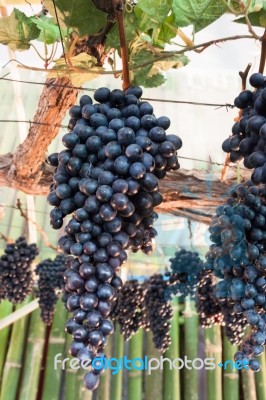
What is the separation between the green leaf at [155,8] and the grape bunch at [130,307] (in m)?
1.51

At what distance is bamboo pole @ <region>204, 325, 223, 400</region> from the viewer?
2.54 metres

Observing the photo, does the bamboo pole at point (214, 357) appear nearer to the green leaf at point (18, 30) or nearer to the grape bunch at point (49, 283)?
→ the grape bunch at point (49, 283)

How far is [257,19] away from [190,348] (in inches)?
Result: 86.6

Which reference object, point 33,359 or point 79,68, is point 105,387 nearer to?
point 33,359

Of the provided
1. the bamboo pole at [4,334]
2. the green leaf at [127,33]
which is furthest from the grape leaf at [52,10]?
the bamboo pole at [4,334]

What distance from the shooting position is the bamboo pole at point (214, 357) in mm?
2545

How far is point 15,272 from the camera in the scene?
2.15 meters

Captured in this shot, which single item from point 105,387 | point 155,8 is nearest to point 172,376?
point 105,387

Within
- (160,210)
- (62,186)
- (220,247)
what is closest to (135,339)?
(160,210)

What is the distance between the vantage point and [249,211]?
3.18 ft

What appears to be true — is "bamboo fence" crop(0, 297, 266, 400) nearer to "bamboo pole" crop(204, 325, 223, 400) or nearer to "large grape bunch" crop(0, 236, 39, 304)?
"bamboo pole" crop(204, 325, 223, 400)

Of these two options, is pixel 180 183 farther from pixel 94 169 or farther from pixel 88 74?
pixel 94 169

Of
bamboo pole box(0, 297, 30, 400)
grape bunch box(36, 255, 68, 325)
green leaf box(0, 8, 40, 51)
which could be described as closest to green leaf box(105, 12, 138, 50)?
green leaf box(0, 8, 40, 51)

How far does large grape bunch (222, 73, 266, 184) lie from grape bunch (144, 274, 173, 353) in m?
1.37
